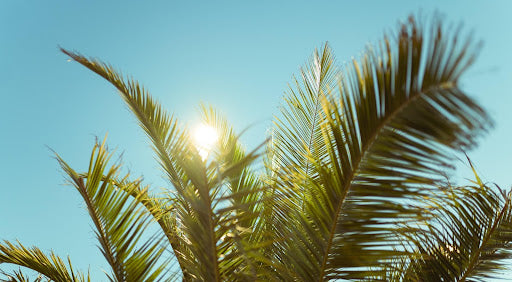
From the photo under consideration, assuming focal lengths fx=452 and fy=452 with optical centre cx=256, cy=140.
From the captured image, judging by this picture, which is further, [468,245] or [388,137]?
[468,245]

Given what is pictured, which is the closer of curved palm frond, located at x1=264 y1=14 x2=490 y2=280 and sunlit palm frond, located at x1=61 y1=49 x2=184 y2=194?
curved palm frond, located at x1=264 y1=14 x2=490 y2=280

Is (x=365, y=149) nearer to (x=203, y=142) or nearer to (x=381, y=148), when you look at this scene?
(x=381, y=148)

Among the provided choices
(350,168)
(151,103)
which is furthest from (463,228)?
(151,103)

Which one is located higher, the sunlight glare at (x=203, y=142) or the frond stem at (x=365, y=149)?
the sunlight glare at (x=203, y=142)

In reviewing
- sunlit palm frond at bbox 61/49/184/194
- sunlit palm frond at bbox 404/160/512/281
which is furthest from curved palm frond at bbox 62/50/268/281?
sunlit palm frond at bbox 404/160/512/281

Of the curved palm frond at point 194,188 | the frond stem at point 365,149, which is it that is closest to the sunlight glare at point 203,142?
the curved palm frond at point 194,188

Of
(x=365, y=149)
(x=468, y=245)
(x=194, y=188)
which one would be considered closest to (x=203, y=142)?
(x=194, y=188)

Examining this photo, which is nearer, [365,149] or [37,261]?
[365,149]

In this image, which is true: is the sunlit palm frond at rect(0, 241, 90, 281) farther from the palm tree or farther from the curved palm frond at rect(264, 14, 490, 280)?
the curved palm frond at rect(264, 14, 490, 280)

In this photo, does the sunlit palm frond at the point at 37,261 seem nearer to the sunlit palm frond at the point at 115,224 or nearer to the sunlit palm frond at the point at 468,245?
the sunlit palm frond at the point at 115,224

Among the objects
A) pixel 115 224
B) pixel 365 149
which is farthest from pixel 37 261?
pixel 365 149

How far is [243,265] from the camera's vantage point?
3287 mm

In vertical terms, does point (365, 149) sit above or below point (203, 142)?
below

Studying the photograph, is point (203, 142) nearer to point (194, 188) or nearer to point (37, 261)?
point (194, 188)
